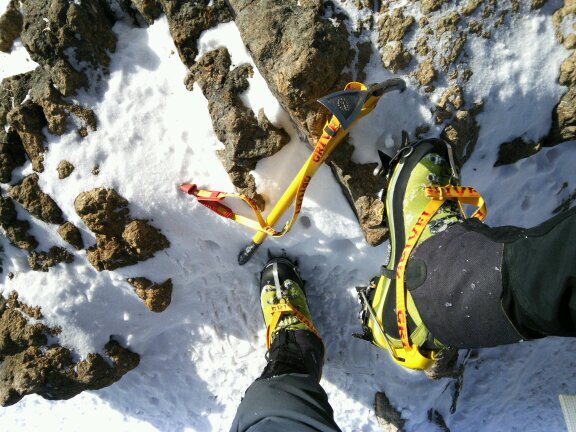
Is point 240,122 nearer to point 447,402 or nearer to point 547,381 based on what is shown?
point 447,402

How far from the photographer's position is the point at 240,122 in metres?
2.34

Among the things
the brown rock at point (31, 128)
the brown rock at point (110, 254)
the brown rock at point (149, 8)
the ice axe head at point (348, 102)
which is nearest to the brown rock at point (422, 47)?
the ice axe head at point (348, 102)

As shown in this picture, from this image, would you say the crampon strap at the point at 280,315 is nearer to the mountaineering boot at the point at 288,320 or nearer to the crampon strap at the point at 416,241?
the mountaineering boot at the point at 288,320

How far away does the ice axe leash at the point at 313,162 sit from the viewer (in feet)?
6.75

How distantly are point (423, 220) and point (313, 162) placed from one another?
67cm

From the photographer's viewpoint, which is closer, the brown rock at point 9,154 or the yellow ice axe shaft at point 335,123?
the yellow ice axe shaft at point 335,123

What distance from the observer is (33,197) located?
8.55 ft

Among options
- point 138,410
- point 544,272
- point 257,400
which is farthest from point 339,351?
point 544,272

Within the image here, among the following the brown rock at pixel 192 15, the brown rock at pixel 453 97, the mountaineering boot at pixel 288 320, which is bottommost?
the mountaineering boot at pixel 288 320

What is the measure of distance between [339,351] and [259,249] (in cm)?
103

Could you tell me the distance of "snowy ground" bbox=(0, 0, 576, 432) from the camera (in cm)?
240

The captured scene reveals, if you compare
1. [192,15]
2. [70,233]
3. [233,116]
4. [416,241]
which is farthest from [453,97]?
[70,233]

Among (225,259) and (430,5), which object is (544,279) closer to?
(430,5)

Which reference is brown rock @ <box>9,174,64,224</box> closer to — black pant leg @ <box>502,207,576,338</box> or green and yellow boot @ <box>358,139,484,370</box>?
green and yellow boot @ <box>358,139,484,370</box>
